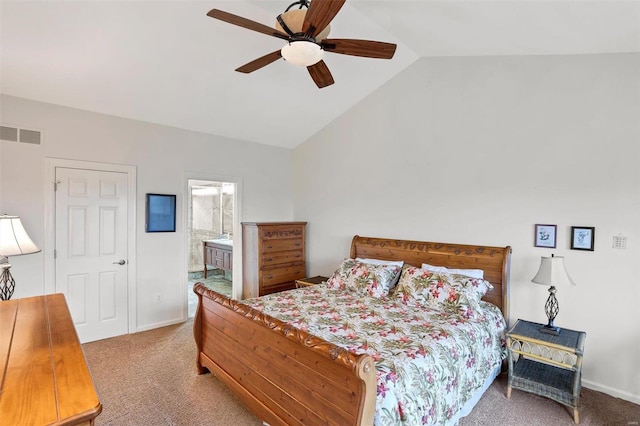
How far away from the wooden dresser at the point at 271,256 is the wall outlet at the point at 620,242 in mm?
3682

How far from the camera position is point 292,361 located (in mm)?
2014

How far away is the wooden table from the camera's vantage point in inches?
38.2

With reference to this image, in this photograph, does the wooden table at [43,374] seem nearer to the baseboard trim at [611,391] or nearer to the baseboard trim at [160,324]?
the baseboard trim at [160,324]

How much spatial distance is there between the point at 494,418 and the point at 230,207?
6.15 m

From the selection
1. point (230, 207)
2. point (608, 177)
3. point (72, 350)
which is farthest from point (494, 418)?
point (230, 207)

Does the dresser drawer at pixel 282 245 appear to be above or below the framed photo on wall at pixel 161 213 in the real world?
below

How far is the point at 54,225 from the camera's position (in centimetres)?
349

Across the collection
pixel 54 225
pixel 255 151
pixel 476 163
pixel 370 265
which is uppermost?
pixel 255 151

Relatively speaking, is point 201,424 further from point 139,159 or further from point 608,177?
point 608,177

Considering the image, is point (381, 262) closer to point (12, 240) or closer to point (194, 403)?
point (194, 403)

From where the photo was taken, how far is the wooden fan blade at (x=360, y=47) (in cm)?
211

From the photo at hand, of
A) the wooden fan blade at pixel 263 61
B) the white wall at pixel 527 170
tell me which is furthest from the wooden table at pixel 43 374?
the white wall at pixel 527 170

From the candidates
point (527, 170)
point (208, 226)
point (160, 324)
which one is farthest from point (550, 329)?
point (208, 226)

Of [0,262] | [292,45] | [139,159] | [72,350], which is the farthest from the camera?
[139,159]
